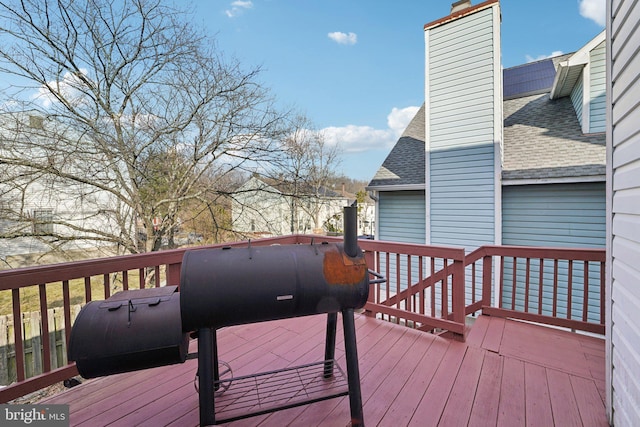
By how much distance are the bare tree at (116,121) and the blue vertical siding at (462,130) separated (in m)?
3.84

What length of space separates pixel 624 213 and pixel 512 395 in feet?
4.57

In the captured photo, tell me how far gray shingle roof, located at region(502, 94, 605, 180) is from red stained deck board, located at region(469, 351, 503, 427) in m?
3.84

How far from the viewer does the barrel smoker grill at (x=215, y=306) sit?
1.40m

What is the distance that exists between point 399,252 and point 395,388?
4.38 ft

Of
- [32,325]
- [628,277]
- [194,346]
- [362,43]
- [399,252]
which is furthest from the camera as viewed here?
[362,43]

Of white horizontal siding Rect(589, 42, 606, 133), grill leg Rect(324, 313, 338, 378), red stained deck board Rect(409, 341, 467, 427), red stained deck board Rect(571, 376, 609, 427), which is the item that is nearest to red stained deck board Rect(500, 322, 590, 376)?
red stained deck board Rect(571, 376, 609, 427)

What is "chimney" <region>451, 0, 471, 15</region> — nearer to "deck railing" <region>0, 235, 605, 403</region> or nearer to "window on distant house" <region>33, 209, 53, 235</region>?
"deck railing" <region>0, 235, 605, 403</region>

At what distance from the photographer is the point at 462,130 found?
5.61 metres

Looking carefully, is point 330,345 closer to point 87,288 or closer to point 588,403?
point 588,403

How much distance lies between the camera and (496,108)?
207 inches

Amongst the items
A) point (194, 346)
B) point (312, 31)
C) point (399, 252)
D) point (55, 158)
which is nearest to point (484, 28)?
point (312, 31)

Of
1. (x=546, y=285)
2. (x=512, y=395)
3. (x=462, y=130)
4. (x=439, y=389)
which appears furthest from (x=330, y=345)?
(x=462, y=130)

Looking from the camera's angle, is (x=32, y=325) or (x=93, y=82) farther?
(x=93, y=82)

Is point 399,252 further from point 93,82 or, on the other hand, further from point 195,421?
point 93,82
